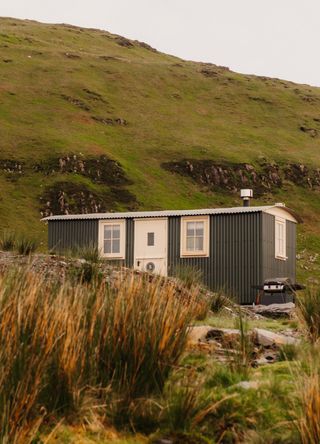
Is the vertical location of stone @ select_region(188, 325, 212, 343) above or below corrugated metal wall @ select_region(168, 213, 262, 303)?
below

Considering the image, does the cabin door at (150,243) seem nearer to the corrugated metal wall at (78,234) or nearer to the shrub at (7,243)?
the corrugated metal wall at (78,234)

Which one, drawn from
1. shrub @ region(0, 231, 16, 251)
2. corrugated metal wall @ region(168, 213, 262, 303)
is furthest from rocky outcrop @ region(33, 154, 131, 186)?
shrub @ region(0, 231, 16, 251)

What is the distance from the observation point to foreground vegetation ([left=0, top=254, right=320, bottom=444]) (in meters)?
5.00

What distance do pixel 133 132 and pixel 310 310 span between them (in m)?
53.2

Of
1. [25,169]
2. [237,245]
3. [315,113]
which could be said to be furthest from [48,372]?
[315,113]

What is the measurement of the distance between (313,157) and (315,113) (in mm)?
16143

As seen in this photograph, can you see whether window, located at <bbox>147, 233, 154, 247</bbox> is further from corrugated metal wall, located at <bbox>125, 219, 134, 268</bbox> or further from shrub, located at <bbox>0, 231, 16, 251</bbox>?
shrub, located at <bbox>0, 231, 16, 251</bbox>

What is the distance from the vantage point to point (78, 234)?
2666 centimetres

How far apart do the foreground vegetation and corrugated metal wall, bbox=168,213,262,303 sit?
18.4 m

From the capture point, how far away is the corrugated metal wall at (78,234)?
25.9 meters

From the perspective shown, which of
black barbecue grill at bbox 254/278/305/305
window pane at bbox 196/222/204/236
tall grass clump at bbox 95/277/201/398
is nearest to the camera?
tall grass clump at bbox 95/277/201/398

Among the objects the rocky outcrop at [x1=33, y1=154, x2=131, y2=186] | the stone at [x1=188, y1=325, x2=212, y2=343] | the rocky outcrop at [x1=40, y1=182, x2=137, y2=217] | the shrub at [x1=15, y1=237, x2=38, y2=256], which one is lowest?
the stone at [x1=188, y1=325, x2=212, y2=343]

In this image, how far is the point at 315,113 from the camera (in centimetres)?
7831

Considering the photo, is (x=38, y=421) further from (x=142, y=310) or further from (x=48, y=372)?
(x=142, y=310)
